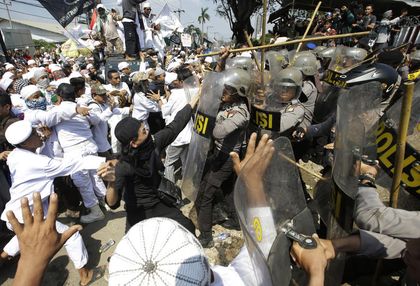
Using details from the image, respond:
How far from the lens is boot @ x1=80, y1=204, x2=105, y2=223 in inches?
163

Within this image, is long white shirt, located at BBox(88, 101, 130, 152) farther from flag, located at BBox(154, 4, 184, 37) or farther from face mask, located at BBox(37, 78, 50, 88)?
flag, located at BBox(154, 4, 184, 37)

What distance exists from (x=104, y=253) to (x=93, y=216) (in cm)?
79

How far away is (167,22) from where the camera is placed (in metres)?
11.2

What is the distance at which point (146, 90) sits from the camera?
5055 millimetres

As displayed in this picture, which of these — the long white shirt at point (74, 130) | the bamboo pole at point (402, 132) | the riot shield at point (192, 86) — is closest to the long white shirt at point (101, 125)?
the long white shirt at point (74, 130)

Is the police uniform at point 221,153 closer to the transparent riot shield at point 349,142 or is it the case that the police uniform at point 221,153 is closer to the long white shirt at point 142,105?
the transparent riot shield at point 349,142

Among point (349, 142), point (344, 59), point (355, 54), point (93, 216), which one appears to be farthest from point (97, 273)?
point (355, 54)

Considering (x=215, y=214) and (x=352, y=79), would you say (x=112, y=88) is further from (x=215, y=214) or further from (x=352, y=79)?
(x=352, y=79)

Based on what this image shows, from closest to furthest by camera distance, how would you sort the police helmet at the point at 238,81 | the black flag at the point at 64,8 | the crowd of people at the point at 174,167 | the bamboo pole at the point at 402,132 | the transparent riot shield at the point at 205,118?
the crowd of people at the point at 174,167 → the bamboo pole at the point at 402,132 → the transparent riot shield at the point at 205,118 → the police helmet at the point at 238,81 → the black flag at the point at 64,8

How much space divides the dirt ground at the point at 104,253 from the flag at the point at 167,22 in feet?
29.5

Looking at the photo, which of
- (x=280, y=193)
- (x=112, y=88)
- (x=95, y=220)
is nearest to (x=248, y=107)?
(x=280, y=193)

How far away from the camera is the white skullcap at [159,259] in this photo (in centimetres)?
125

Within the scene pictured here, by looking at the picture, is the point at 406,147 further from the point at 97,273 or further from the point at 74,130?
the point at 74,130

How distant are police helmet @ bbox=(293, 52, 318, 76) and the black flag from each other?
334 inches
